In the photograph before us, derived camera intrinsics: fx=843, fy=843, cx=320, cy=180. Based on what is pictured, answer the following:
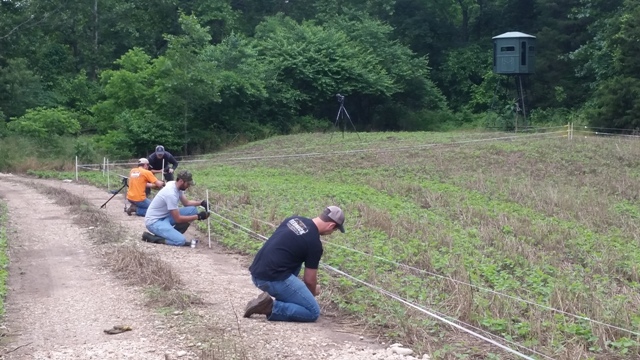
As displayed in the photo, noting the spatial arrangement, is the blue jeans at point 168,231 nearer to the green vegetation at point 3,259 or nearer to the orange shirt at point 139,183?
the green vegetation at point 3,259

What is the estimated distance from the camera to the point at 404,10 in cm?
5203

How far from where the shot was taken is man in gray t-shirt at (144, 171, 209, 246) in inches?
517

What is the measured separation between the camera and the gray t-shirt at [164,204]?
521 inches

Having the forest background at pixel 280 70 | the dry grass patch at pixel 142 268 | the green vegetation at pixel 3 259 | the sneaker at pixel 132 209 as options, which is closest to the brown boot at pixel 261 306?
the dry grass patch at pixel 142 268

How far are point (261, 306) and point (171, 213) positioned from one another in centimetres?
519

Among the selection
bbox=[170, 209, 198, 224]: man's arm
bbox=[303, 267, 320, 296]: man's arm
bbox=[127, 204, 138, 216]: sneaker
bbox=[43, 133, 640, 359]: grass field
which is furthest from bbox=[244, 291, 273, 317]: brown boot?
bbox=[127, 204, 138, 216]: sneaker

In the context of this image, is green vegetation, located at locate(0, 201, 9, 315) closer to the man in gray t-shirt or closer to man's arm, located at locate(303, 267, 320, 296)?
the man in gray t-shirt

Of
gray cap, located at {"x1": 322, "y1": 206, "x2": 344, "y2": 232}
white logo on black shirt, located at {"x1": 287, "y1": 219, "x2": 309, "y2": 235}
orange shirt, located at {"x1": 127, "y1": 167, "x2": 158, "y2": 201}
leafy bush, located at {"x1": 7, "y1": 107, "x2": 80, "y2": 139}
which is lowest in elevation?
orange shirt, located at {"x1": 127, "y1": 167, "x2": 158, "y2": 201}

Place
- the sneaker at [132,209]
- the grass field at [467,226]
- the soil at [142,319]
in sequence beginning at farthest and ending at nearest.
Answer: the sneaker at [132,209] → the grass field at [467,226] → the soil at [142,319]

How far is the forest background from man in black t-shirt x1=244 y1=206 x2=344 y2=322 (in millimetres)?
25291

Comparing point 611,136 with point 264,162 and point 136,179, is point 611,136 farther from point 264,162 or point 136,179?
point 136,179

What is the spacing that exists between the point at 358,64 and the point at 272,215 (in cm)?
2883

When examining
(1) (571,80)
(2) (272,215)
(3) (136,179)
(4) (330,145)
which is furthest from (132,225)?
(1) (571,80)

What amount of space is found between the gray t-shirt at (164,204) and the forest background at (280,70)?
1992 centimetres
